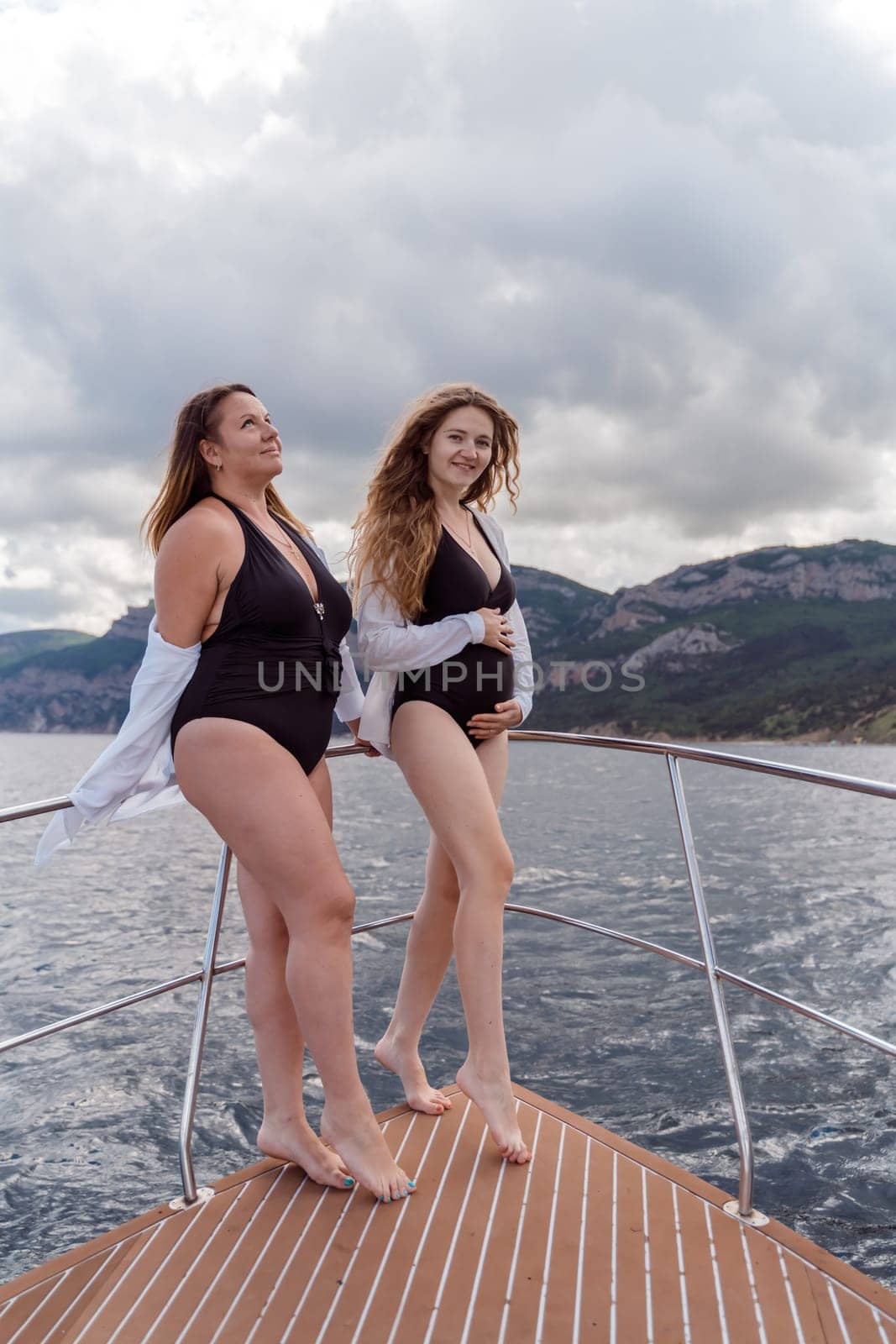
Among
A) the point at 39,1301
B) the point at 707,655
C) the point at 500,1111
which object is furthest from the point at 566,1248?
the point at 707,655

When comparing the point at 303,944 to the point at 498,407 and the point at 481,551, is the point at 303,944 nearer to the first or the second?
the point at 481,551

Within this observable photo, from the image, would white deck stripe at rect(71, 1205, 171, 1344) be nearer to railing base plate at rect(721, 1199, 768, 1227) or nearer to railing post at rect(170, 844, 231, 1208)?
railing post at rect(170, 844, 231, 1208)

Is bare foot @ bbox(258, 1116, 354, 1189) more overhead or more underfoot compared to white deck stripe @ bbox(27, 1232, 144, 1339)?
more overhead

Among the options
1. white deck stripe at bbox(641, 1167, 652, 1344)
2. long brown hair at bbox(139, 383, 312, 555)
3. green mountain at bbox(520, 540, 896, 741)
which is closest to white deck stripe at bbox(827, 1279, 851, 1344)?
white deck stripe at bbox(641, 1167, 652, 1344)

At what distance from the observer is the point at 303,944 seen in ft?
6.18

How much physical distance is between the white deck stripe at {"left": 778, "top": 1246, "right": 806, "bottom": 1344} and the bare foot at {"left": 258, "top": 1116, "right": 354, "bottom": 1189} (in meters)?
0.92

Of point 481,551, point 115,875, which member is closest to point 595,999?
point 481,551

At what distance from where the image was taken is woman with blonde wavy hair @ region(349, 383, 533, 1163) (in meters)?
2.16

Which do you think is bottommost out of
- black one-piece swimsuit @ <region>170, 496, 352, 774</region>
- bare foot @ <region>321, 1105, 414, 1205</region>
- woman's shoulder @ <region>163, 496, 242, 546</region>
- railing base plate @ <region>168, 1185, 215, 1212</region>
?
railing base plate @ <region>168, 1185, 215, 1212</region>

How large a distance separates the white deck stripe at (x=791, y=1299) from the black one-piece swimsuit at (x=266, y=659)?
1393mm

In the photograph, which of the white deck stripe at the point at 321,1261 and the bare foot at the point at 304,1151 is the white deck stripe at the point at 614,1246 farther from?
the bare foot at the point at 304,1151

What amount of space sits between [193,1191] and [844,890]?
55.9 ft

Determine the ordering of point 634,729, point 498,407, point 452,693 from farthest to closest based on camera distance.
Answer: point 634,729
point 498,407
point 452,693

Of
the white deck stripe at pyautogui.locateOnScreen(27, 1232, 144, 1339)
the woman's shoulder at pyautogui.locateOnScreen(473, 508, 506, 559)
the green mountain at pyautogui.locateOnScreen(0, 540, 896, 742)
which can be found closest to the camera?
the white deck stripe at pyautogui.locateOnScreen(27, 1232, 144, 1339)
